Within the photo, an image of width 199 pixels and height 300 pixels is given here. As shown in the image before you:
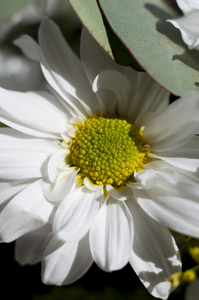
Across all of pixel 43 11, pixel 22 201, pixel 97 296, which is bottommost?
pixel 97 296

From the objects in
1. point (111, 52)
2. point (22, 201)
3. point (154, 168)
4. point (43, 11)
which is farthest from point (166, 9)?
point (43, 11)

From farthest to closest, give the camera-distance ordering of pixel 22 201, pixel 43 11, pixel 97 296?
pixel 43 11
pixel 97 296
pixel 22 201

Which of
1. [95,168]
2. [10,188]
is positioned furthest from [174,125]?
[10,188]

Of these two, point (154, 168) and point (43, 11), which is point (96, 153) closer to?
point (154, 168)

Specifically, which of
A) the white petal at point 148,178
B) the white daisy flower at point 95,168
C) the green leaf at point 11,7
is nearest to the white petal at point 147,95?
the white daisy flower at point 95,168

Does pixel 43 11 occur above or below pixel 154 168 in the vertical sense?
above
